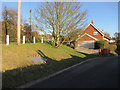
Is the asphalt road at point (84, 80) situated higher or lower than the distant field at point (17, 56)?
lower

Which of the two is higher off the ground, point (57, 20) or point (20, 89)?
point (57, 20)

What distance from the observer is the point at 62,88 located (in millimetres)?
4828

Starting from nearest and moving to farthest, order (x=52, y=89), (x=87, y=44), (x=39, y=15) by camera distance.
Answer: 1. (x=52, y=89)
2. (x=39, y=15)
3. (x=87, y=44)

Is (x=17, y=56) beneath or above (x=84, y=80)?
above

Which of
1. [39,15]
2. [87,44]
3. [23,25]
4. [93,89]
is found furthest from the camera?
[87,44]

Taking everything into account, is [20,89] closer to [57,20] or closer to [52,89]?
[52,89]

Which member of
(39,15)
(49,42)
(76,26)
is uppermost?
(39,15)

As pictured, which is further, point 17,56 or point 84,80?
point 17,56

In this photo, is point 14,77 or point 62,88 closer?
point 62,88

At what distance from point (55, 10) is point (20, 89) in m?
15.0

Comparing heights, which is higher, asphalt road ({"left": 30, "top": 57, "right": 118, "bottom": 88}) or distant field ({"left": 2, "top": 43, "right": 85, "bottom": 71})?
distant field ({"left": 2, "top": 43, "right": 85, "bottom": 71})

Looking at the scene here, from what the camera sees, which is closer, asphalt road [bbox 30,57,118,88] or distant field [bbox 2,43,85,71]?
asphalt road [bbox 30,57,118,88]

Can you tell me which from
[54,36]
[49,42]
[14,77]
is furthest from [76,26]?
[14,77]

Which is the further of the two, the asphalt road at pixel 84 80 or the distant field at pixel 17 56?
the distant field at pixel 17 56
